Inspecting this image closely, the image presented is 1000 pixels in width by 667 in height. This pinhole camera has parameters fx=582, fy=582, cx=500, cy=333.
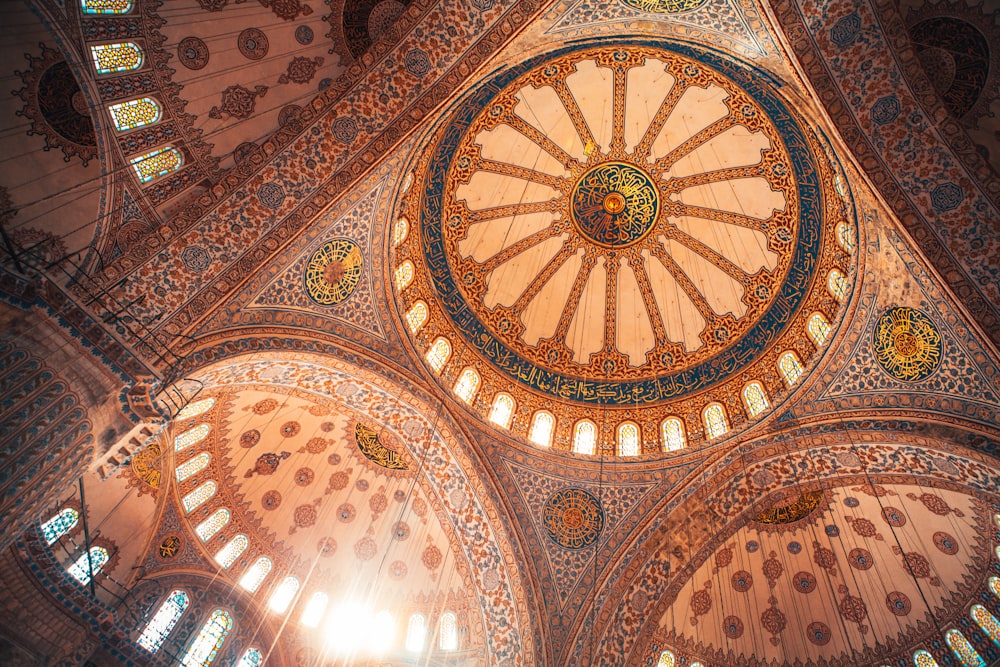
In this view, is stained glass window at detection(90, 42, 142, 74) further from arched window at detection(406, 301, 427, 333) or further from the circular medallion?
the circular medallion

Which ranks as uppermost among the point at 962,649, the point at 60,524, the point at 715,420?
the point at 715,420

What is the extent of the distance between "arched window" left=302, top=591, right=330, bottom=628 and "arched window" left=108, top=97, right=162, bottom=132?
7.91 m

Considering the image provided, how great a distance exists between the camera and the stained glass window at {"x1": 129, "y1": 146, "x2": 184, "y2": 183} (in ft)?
20.3

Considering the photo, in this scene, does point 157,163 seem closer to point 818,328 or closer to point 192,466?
point 192,466

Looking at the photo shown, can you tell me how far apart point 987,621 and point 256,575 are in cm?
1128

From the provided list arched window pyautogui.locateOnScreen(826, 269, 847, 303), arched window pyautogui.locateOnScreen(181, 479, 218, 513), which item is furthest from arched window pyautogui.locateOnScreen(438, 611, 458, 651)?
arched window pyautogui.locateOnScreen(826, 269, 847, 303)

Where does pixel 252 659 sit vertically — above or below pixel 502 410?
below

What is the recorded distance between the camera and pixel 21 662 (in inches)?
279

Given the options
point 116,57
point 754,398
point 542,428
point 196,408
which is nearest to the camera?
point 116,57

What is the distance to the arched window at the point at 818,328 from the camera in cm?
807

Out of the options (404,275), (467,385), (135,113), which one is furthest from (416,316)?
(135,113)

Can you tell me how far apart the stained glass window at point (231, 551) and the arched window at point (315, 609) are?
1500 mm

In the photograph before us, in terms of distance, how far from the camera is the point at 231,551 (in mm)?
9633

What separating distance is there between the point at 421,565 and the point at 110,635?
4.52 metres
